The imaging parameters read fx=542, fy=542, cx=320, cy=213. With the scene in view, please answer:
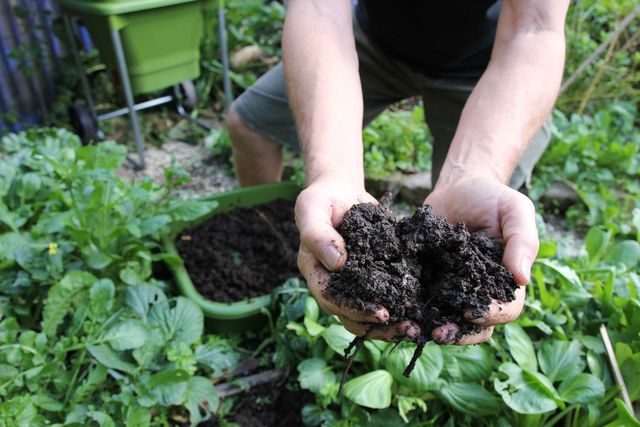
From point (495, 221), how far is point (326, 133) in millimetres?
493

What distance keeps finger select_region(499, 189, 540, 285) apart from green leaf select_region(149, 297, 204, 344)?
1.05 m

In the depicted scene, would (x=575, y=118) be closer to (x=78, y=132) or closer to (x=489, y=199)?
(x=489, y=199)

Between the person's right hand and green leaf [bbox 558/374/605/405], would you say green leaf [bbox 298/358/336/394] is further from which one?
green leaf [bbox 558/374/605/405]

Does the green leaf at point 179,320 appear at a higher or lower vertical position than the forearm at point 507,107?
lower

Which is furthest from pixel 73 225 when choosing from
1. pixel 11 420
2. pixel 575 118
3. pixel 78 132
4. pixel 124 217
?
pixel 575 118

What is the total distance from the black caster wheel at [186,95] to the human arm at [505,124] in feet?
8.66

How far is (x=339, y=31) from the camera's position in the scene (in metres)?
1.63

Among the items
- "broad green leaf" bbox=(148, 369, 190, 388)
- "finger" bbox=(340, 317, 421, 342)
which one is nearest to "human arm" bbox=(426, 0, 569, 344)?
"finger" bbox=(340, 317, 421, 342)

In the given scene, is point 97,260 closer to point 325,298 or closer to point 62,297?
point 62,297

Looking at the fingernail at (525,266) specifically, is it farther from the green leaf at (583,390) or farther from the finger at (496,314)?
the green leaf at (583,390)

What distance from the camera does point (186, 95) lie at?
3.81 m

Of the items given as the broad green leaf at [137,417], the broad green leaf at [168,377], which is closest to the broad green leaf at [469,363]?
the broad green leaf at [168,377]

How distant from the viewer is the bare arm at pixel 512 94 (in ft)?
4.60

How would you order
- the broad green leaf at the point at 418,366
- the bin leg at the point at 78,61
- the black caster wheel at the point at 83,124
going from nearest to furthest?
1. the broad green leaf at the point at 418,366
2. the bin leg at the point at 78,61
3. the black caster wheel at the point at 83,124
